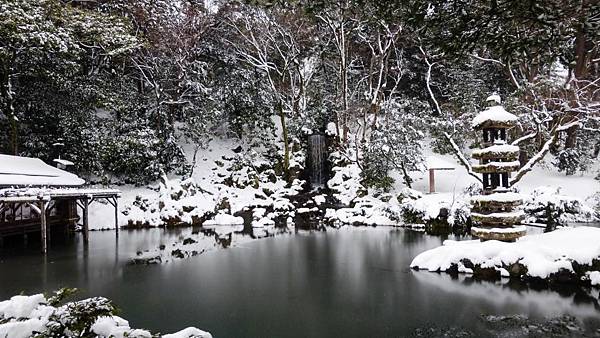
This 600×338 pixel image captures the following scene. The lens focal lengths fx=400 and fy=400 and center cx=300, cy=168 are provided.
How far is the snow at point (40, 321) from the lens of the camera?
2219mm

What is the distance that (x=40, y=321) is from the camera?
228cm

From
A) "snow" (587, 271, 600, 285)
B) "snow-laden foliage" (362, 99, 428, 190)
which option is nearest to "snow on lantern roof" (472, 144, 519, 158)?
"snow" (587, 271, 600, 285)

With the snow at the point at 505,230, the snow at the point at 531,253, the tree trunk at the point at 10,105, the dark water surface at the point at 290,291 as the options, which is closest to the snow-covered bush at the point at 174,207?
the tree trunk at the point at 10,105

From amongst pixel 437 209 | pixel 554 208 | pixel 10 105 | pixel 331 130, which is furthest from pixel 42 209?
pixel 554 208

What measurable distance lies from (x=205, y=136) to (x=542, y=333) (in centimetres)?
1849

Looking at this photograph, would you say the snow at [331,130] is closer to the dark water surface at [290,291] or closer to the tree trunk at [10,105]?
the dark water surface at [290,291]

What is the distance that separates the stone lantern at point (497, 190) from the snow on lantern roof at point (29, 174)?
12037 millimetres

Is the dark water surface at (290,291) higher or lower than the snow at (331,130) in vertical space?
lower

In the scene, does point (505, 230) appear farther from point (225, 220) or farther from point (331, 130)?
point (331, 130)

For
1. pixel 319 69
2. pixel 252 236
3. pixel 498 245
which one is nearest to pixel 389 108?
pixel 319 69

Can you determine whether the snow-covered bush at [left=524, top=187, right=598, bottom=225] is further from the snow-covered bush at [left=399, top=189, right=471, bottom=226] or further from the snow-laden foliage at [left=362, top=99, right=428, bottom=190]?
the snow-laden foliage at [left=362, top=99, right=428, bottom=190]

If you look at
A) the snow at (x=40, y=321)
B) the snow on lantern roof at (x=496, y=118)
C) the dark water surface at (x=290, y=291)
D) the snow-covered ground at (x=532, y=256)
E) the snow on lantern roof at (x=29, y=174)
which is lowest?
the dark water surface at (x=290, y=291)

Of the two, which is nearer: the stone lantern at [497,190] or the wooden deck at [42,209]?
the stone lantern at [497,190]

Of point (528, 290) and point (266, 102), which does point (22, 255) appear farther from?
point (266, 102)
